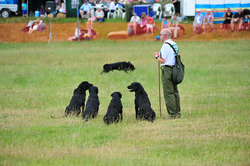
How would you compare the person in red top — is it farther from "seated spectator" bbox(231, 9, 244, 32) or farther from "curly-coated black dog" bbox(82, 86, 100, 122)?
"curly-coated black dog" bbox(82, 86, 100, 122)

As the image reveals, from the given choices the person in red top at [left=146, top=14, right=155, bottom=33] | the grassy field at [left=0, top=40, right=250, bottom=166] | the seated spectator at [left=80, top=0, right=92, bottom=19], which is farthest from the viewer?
the seated spectator at [left=80, top=0, right=92, bottom=19]

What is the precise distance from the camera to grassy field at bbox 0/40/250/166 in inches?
194

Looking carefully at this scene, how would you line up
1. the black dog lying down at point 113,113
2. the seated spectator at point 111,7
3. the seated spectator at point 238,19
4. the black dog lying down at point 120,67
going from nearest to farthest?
the black dog lying down at point 113,113, the black dog lying down at point 120,67, the seated spectator at point 238,19, the seated spectator at point 111,7

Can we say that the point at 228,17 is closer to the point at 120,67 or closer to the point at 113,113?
the point at 120,67

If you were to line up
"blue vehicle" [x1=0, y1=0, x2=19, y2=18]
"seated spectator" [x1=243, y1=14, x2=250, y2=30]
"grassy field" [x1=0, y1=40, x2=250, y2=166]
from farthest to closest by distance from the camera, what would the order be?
1. "blue vehicle" [x1=0, y1=0, x2=19, y2=18]
2. "seated spectator" [x1=243, y1=14, x2=250, y2=30]
3. "grassy field" [x1=0, y1=40, x2=250, y2=166]

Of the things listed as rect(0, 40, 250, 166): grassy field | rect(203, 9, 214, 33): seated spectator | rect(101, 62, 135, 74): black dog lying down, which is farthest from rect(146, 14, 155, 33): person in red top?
rect(101, 62, 135, 74): black dog lying down

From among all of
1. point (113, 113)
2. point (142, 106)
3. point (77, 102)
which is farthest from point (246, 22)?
point (113, 113)

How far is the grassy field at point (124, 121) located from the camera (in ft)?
16.1

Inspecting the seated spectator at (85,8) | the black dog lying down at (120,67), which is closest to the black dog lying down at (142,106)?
the black dog lying down at (120,67)

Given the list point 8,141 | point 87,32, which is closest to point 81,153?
point 8,141

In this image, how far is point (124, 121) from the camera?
276 inches

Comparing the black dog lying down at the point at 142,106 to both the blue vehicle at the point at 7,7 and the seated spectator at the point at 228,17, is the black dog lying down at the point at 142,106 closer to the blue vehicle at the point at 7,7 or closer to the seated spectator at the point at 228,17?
the seated spectator at the point at 228,17

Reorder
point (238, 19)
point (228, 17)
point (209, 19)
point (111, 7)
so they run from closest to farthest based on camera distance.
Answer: point (238, 19) < point (228, 17) < point (209, 19) < point (111, 7)

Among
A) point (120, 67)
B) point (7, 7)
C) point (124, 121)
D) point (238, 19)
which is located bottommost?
point (124, 121)
